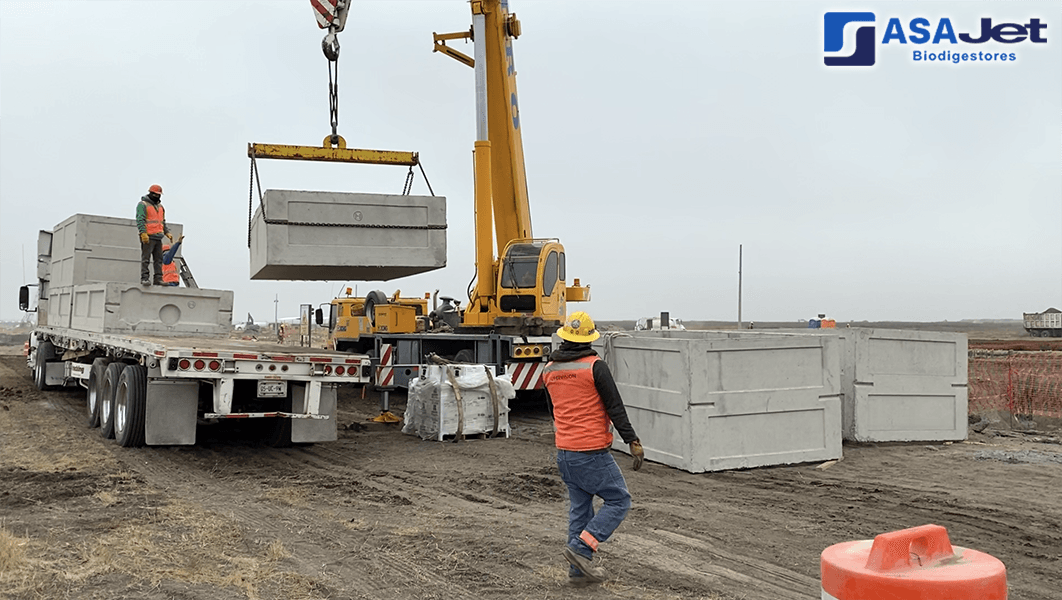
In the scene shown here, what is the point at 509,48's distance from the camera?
14.8 meters

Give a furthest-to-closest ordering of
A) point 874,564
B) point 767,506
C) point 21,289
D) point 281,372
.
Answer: point 21,289
point 281,372
point 767,506
point 874,564

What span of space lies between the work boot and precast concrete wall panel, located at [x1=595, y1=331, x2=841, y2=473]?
3.57 m

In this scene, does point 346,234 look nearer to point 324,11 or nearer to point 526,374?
point 324,11

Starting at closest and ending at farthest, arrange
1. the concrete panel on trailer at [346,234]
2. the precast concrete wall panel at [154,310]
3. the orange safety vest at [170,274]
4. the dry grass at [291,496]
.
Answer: the dry grass at [291,496], the concrete panel on trailer at [346,234], the precast concrete wall panel at [154,310], the orange safety vest at [170,274]

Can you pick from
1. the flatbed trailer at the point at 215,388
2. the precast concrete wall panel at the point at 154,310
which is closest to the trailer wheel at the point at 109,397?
the flatbed trailer at the point at 215,388

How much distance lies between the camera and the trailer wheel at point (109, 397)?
10.3 metres

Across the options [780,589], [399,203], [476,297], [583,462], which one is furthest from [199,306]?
[780,589]

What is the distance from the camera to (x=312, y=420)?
9680 mm

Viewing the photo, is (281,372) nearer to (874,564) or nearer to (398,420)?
(398,420)

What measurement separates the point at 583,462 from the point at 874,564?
133 inches

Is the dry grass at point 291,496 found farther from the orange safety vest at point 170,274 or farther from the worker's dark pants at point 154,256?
the orange safety vest at point 170,274

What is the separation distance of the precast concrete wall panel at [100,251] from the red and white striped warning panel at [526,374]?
7225 millimetres

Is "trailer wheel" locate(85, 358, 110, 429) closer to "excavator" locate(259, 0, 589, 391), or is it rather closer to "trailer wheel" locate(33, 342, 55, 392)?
"excavator" locate(259, 0, 589, 391)

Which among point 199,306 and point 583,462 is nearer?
point 583,462
